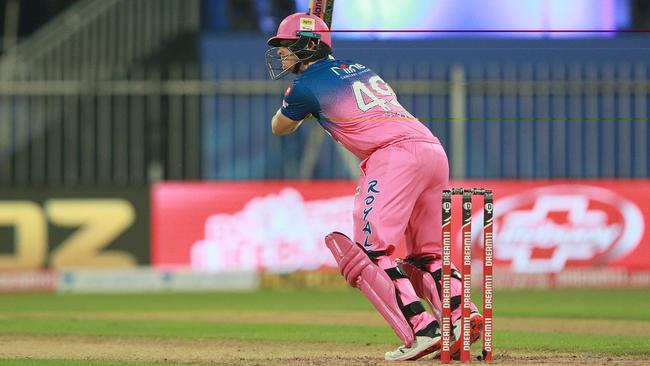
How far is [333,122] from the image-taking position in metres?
7.93

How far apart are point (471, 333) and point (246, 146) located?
10.4m

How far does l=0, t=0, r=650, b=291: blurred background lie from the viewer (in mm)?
16375

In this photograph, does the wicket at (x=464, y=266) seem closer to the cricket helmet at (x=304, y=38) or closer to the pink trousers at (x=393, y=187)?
the pink trousers at (x=393, y=187)

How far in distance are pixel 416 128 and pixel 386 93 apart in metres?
0.34

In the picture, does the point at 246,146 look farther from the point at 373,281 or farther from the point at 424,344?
the point at 424,344

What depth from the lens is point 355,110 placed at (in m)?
7.84

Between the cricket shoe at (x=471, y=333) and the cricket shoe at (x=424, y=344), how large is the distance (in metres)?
0.13

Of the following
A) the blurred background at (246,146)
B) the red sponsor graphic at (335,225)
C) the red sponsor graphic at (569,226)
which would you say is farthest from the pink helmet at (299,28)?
the red sponsor graphic at (569,226)

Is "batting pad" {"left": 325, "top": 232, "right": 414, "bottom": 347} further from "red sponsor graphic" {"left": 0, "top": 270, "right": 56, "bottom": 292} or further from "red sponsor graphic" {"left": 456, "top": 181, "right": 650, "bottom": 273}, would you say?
"red sponsor graphic" {"left": 0, "top": 270, "right": 56, "bottom": 292}

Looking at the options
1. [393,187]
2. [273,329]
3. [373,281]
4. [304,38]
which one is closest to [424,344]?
[373,281]

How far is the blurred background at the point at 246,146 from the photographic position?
16375mm

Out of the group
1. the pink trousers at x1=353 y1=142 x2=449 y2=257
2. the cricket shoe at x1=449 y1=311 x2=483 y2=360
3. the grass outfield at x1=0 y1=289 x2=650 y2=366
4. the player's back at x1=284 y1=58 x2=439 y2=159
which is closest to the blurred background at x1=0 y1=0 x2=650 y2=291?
the grass outfield at x1=0 y1=289 x2=650 y2=366

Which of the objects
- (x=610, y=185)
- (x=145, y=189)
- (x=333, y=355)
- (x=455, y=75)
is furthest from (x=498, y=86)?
(x=333, y=355)

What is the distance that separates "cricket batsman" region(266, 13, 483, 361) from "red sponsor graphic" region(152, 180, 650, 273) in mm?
8131
